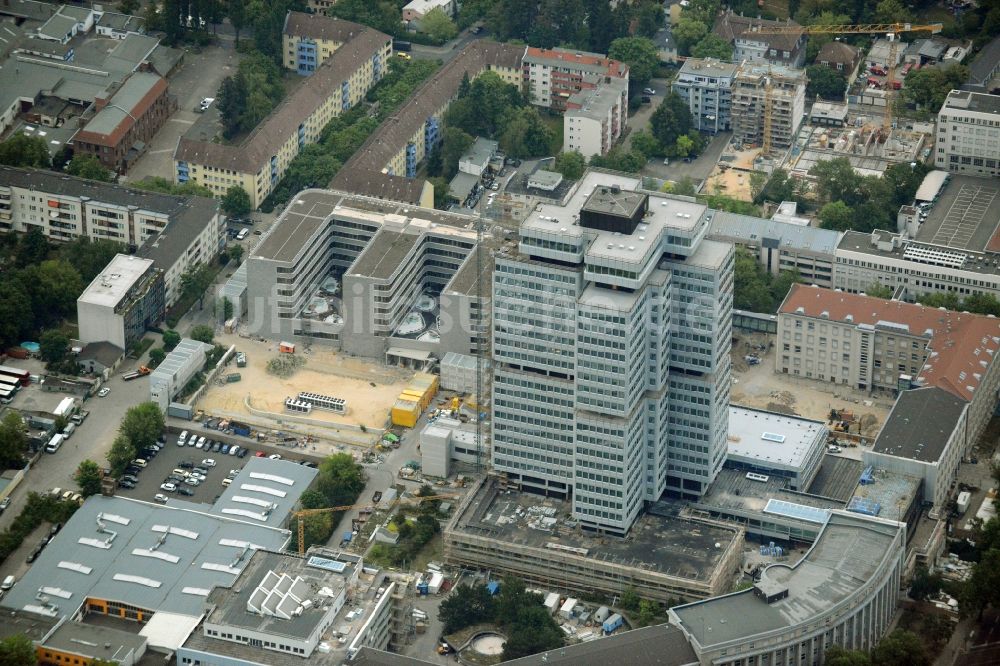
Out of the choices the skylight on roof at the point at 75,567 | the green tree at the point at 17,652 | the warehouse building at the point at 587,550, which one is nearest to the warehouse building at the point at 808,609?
the warehouse building at the point at 587,550

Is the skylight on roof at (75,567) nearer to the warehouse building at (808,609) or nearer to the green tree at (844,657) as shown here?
the warehouse building at (808,609)

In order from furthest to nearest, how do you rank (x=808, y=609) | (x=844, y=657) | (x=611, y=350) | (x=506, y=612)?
(x=506, y=612) → (x=611, y=350) → (x=808, y=609) → (x=844, y=657)

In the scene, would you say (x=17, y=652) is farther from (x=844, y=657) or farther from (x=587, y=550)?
(x=844, y=657)

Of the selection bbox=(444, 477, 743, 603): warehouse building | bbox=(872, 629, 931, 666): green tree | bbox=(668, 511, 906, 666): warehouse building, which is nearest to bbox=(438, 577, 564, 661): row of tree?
bbox=(444, 477, 743, 603): warehouse building

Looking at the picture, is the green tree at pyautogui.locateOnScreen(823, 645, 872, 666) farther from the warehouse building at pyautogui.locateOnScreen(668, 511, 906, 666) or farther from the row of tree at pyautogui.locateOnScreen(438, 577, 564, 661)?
the row of tree at pyautogui.locateOnScreen(438, 577, 564, 661)

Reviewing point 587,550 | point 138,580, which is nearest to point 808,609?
point 587,550
